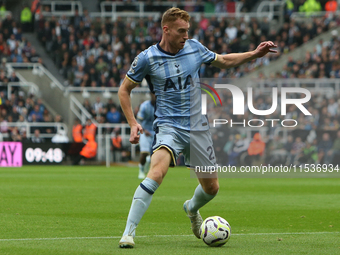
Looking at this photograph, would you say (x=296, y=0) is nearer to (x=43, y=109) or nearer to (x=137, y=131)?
(x=43, y=109)

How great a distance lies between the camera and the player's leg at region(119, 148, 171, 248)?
588cm

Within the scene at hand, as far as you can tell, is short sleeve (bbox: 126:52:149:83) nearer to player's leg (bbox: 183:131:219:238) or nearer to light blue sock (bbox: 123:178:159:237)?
player's leg (bbox: 183:131:219:238)

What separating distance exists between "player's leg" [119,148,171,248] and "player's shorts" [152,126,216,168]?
0.29ft

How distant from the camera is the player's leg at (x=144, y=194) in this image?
19.3ft

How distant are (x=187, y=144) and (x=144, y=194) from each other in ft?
2.41

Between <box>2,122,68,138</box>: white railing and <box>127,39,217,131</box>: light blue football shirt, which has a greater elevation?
<box>127,39,217,131</box>: light blue football shirt

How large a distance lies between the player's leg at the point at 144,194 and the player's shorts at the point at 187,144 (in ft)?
0.29

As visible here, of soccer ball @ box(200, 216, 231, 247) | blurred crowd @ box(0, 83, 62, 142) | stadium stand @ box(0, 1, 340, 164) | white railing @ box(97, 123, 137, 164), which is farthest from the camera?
stadium stand @ box(0, 1, 340, 164)

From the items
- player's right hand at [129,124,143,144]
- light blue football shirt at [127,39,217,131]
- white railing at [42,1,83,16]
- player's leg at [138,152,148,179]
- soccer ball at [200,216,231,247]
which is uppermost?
white railing at [42,1,83,16]

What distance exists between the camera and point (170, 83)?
6.42m

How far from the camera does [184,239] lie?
6.65m

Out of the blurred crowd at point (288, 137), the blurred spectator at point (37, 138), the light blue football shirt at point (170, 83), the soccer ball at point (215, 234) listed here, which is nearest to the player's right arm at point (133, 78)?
the light blue football shirt at point (170, 83)

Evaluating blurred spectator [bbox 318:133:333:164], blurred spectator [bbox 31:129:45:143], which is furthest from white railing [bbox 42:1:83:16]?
blurred spectator [bbox 318:133:333:164]

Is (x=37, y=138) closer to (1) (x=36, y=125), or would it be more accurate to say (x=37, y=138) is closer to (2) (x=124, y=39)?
(1) (x=36, y=125)
